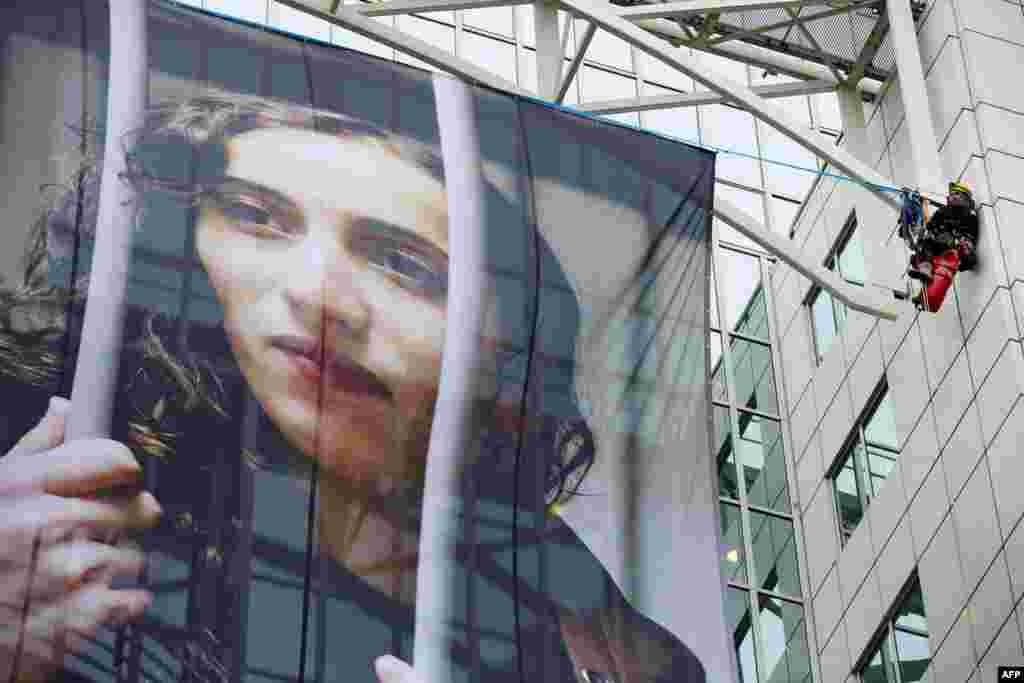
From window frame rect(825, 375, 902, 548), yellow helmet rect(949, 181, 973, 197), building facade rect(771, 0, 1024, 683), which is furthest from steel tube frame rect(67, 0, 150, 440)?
window frame rect(825, 375, 902, 548)

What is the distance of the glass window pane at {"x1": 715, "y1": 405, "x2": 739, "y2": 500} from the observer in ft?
111

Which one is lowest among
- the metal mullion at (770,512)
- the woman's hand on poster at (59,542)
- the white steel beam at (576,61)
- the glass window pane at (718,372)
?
the woman's hand on poster at (59,542)

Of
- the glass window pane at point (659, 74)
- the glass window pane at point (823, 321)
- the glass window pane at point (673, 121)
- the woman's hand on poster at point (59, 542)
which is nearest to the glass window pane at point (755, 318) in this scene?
the glass window pane at point (823, 321)

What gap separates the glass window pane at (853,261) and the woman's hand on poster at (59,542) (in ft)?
47.2

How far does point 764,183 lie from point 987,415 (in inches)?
701

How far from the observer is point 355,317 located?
1905 centimetres

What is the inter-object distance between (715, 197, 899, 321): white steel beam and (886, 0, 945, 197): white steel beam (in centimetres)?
152

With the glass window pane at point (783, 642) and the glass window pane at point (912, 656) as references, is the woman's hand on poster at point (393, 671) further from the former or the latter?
the glass window pane at point (783, 642)

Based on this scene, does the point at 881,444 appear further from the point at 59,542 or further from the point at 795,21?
the point at 59,542

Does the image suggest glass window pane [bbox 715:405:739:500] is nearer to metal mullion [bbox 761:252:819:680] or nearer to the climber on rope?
metal mullion [bbox 761:252:819:680]

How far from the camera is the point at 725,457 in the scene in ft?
114

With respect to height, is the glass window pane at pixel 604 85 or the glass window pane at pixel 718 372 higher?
the glass window pane at pixel 604 85

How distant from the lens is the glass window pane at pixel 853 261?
2920 cm

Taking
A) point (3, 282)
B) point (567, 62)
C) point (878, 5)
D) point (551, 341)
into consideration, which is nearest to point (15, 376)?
point (3, 282)
